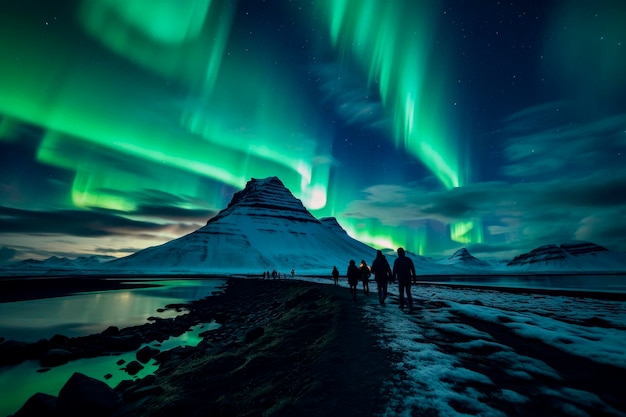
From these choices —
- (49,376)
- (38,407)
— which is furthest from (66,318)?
(38,407)

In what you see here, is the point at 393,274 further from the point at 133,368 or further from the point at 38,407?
the point at 38,407

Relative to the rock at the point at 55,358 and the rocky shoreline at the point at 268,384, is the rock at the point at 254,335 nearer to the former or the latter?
the rocky shoreline at the point at 268,384

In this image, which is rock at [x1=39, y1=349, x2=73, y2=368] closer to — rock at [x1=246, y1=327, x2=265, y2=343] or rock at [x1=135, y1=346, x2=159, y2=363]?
rock at [x1=135, y1=346, x2=159, y2=363]

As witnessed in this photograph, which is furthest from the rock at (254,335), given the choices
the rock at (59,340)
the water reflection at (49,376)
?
the rock at (59,340)

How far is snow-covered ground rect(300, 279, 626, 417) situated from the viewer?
4.45m

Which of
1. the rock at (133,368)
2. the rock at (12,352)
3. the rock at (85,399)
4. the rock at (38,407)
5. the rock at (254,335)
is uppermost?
the rock at (254,335)

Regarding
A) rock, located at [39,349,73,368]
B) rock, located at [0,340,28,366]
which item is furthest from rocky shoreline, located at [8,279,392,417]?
rock, located at [0,340,28,366]

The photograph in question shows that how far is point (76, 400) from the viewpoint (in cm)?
680

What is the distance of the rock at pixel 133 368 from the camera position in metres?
11.8

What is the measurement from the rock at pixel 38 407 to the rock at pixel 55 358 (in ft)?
25.4

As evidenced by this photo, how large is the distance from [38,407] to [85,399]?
6.26ft

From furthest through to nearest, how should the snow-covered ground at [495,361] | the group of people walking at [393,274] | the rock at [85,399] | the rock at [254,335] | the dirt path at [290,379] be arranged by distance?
the group of people walking at [393,274] < the rock at [254,335] < the rock at [85,399] < the dirt path at [290,379] < the snow-covered ground at [495,361]

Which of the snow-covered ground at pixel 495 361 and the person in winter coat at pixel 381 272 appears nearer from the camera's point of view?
the snow-covered ground at pixel 495 361

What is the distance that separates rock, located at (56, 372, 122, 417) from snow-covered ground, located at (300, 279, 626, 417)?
6.86m
